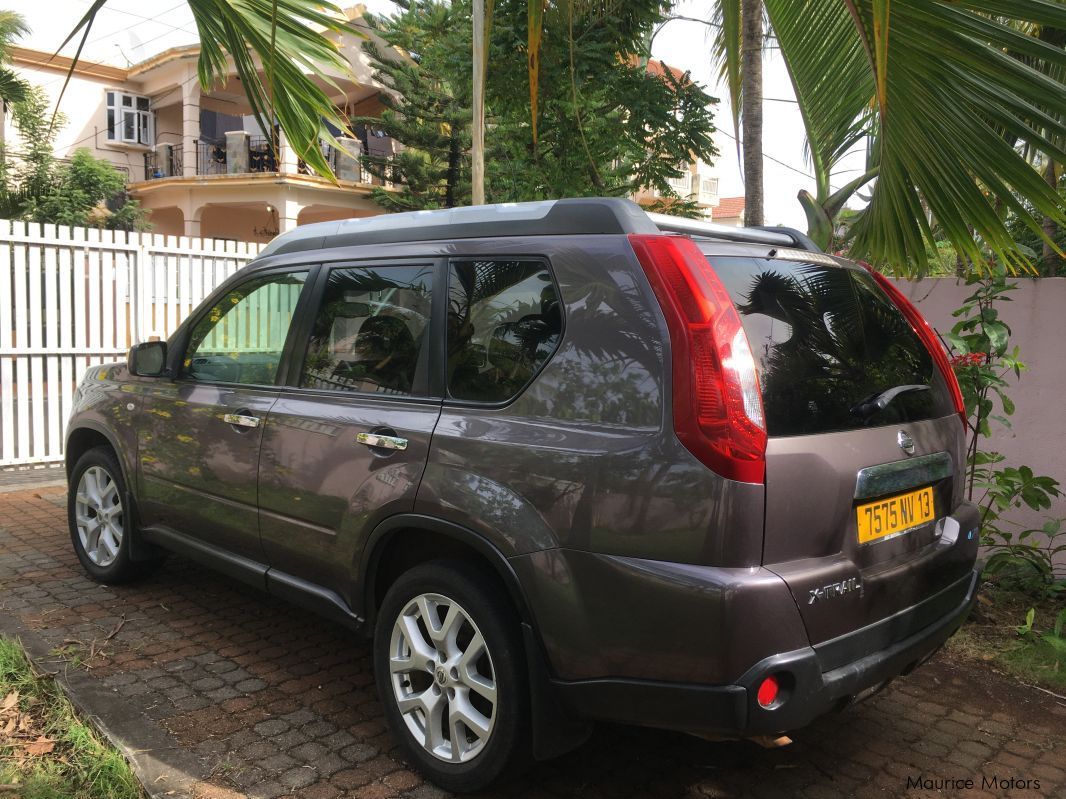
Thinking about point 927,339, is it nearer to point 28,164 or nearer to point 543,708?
point 543,708

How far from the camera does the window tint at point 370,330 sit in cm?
306

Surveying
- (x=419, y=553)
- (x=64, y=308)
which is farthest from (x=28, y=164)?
(x=419, y=553)

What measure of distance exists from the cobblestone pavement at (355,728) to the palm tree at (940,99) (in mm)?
1840

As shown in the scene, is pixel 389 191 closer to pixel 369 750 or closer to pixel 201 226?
pixel 201 226

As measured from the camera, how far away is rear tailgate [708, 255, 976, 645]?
7.48 feet

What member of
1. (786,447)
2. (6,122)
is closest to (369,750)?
(786,447)

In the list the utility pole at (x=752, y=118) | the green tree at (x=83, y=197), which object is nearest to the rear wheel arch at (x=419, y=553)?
the utility pole at (x=752, y=118)

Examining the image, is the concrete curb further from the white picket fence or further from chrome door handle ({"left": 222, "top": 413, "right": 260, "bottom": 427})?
the white picket fence

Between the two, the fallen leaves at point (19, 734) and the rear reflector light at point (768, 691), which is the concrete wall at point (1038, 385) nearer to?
the rear reflector light at point (768, 691)

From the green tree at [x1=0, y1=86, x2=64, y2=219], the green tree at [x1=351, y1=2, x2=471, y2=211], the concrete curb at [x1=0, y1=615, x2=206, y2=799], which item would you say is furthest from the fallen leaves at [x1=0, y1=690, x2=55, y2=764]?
the green tree at [x1=0, y1=86, x2=64, y2=219]

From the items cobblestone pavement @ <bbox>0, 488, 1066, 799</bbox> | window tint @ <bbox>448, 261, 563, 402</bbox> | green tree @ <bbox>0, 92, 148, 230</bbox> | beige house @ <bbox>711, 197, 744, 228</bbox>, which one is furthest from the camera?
beige house @ <bbox>711, 197, 744, 228</bbox>

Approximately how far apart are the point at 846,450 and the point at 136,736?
104 inches

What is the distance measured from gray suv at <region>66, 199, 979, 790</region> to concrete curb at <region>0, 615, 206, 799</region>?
26.2 inches

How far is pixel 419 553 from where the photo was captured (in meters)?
3.00
